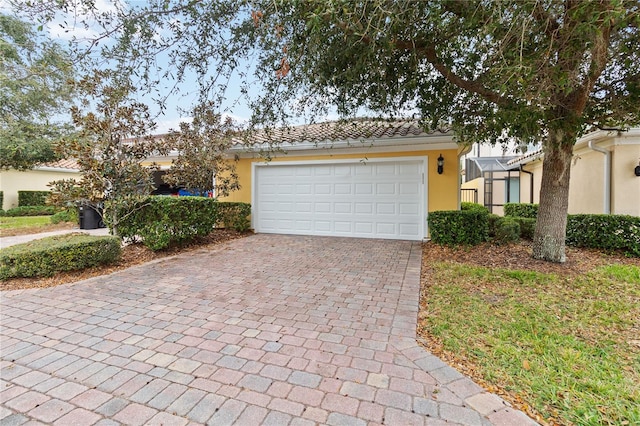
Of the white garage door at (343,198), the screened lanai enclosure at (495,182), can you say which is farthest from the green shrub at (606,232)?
the screened lanai enclosure at (495,182)

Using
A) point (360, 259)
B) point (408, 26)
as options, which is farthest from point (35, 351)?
point (408, 26)

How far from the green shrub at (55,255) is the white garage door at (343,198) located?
5225mm

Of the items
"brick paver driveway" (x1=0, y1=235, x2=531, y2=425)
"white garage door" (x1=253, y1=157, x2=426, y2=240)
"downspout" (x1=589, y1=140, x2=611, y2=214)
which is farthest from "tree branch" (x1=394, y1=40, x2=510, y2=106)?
"downspout" (x1=589, y1=140, x2=611, y2=214)

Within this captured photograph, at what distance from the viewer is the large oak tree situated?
3.84 meters

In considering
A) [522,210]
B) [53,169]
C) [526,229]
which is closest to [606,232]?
[526,229]

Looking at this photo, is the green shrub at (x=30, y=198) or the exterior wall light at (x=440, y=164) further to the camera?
the green shrub at (x=30, y=198)

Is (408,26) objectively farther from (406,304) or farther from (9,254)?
(9,254)

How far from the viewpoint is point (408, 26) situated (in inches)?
175

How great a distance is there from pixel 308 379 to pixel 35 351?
2573mm

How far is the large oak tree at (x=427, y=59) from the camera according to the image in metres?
3.84

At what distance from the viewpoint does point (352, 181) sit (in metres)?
9.48

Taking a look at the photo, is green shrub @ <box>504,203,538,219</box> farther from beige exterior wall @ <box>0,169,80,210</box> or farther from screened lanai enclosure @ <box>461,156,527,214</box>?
beige exterior wall @ <box>0,169,80,210</box>

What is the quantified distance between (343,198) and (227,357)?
7.21 metres

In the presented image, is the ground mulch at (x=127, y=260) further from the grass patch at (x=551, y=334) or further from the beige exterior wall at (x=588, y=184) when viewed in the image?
the beige exterior wall at (x=588, y=184)
